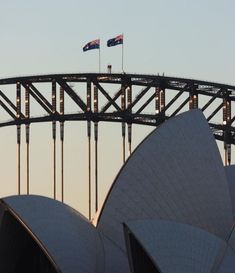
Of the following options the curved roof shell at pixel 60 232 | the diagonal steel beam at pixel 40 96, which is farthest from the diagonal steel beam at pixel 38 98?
the curved roof shell at pixel 60 232

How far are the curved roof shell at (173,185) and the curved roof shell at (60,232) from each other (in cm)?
351

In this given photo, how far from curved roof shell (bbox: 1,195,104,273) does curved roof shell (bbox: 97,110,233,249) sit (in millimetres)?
3511

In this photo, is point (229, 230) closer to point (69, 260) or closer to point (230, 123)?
point (69, 260)

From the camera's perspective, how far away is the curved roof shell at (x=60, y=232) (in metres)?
58.1

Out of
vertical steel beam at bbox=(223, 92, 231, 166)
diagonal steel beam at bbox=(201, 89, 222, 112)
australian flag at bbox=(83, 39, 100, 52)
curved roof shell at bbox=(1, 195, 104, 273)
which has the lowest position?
curved roof shell at bbox=(1, 195, 104, 273)

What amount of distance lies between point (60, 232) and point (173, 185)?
895cm

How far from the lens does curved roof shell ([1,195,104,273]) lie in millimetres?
58094

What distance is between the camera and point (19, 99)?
9244 centimetres

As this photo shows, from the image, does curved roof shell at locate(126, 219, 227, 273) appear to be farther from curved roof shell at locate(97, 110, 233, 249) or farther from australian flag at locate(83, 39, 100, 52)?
australian flag at locate(83, 39, 100, 52)

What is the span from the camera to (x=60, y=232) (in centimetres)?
5959

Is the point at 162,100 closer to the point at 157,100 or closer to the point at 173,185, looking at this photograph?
the point at 157,100

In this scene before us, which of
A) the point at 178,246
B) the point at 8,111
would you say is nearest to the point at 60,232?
the point at 178,246

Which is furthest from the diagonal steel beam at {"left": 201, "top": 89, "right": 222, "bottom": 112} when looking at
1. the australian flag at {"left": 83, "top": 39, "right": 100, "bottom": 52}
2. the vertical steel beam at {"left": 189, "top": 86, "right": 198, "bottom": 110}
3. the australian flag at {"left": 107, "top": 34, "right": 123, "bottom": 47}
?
the australian flag at {"left": 83, "top": 39, "right": 100, "bottom": 52}

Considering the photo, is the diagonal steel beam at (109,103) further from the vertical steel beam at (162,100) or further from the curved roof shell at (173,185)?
the curved roof shell at (173,185)
